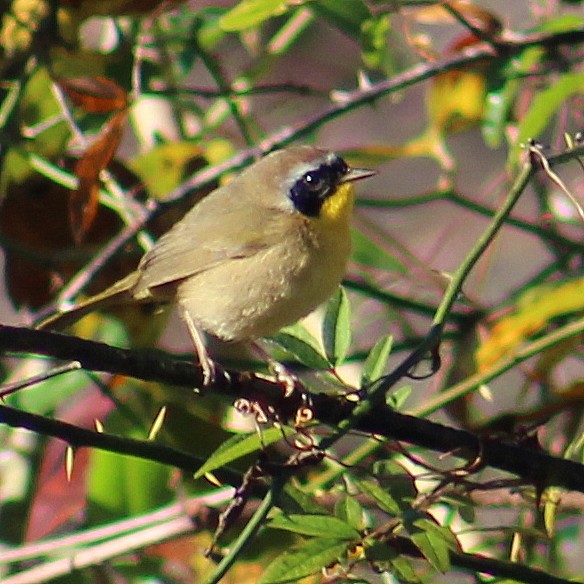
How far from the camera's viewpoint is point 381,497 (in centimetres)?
122

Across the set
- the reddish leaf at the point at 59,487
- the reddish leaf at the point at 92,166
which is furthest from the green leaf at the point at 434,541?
the reddish leaf at the point at 92,166

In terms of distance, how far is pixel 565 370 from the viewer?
5.26m

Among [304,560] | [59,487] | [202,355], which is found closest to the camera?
[304,560]

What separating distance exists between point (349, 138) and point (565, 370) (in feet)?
8.12

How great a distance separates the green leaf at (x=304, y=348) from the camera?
4.62 feet

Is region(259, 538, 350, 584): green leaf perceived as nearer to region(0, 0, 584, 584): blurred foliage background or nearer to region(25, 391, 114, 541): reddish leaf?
region(0, 0, 584, 584): blurred foliage background

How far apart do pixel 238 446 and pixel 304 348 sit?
0.78 ft

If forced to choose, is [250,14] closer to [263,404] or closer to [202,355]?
[202,355]

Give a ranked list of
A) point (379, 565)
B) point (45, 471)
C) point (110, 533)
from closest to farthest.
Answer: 1. point (379, 565)
2. point (110, 533)
3. point (45, 471)

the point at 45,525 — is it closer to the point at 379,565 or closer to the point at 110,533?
the point at 110,533

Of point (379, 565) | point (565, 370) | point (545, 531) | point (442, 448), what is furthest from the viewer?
point (565, 370)

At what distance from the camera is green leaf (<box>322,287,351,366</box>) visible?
139 centimetres

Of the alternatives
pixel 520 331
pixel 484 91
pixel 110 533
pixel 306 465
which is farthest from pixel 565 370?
pixel 306 465

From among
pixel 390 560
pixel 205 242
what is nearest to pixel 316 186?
pixel 205 242
